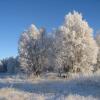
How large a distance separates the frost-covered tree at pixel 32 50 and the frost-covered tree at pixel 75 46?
6.85 meters

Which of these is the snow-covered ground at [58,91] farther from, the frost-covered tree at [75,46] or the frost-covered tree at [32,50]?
the frost-covered tree at [32,50]

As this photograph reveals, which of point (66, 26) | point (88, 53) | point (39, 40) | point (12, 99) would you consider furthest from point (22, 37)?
point (12, 99)

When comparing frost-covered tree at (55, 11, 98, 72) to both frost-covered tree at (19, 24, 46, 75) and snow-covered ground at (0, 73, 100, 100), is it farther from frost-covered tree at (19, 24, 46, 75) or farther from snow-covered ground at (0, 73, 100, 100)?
snow-covered ground at (0, 73, 100, 100)

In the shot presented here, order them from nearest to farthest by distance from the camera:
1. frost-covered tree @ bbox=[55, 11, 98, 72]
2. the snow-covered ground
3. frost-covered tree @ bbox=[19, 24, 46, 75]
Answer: the snow-covered ground → frost-covered tree @ bbox=[55, 11, 98, 72] → frost-covered tree @ bbox=[19, 24, 46, 75]

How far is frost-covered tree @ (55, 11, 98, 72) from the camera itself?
132ft

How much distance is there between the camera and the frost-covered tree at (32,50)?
48.5m

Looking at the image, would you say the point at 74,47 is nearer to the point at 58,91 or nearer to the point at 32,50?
the point at 32,50

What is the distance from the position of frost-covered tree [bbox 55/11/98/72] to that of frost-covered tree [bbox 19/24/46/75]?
6.85m

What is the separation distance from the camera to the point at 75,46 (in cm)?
4053

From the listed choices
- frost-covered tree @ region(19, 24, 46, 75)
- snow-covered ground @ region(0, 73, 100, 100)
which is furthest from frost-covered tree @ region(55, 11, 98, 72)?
snow-covered ground @ region(0, 73, 100, 100)

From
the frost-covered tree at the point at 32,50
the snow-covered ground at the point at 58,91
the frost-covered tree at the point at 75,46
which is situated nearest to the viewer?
the snow-covered ground at the point at 58,91

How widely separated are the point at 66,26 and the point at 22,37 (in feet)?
31.5

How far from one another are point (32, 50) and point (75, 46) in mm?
10203

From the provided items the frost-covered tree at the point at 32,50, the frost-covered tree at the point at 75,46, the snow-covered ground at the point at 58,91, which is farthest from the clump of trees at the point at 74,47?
the snow-covered ground at the point at 58,91
